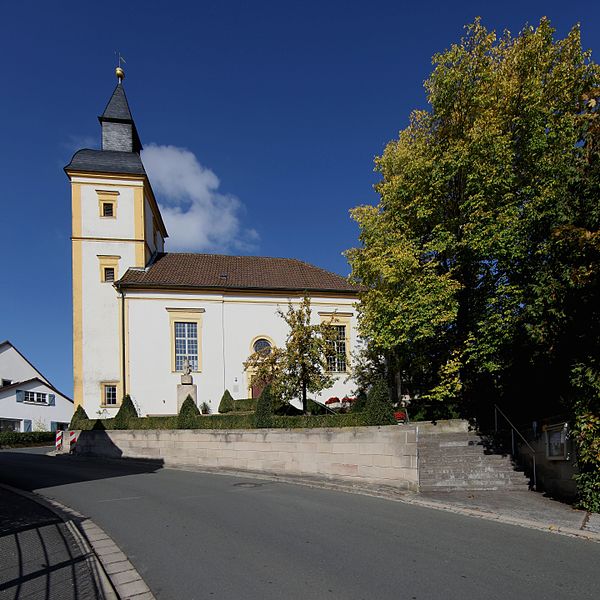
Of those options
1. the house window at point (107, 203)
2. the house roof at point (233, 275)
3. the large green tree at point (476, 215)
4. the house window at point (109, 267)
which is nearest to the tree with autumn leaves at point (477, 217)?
the large green tree at point (476, 215)

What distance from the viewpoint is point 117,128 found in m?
36.4

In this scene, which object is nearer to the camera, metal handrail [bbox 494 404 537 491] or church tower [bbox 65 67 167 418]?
metal handrail [bbox 494 404 537 491]

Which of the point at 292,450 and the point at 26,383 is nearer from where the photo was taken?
the point at 292,450

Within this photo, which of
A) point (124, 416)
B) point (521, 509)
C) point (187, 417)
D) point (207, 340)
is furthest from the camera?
point (207, 340)

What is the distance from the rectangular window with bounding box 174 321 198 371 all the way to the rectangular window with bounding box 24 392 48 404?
2662 centimetres

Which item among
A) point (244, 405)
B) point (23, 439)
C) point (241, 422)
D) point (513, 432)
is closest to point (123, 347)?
point (244, 405)

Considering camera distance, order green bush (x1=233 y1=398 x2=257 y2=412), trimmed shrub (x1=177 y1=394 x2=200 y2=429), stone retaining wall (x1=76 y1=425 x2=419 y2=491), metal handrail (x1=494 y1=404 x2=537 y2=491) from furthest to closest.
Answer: green bush (x1=233 y1=398 x2=257 y2=412) < trimmed shrub (x1=177 y1=394 x2=200 y2=429) < stone retaining wall (x1=76 y1=425 x2=419 y2=491) < metal handrail (x1=494 y1=404 x2=537 y2=491)

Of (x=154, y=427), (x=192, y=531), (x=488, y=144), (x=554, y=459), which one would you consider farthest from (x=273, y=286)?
(x=192, y=531)

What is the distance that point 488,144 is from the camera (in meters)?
16.2

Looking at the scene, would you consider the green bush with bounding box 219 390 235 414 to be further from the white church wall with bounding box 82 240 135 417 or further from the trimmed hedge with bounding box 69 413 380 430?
the white church wall with bounding box 82 240 135 417

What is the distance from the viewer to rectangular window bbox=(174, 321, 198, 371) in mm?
32906

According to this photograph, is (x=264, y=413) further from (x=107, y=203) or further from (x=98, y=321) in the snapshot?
(x=107, y=203)

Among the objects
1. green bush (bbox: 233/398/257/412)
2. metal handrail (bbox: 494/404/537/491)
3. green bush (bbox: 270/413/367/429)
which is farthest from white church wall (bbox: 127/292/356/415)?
metal handrail (bbox: 494/404/537/491)

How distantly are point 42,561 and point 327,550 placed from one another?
359 centimetres
